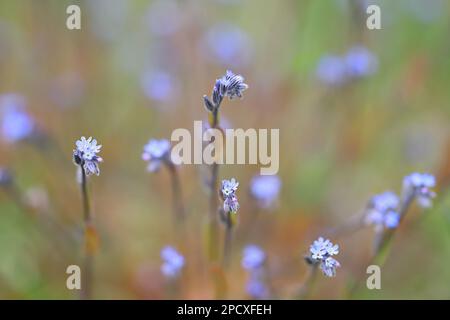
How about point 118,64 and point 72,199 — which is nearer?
point 72,199

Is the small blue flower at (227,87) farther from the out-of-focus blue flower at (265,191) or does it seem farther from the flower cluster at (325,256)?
the out-of-focus blue flower at (265,191)

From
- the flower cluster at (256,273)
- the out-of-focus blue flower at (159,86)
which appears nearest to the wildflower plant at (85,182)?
the flower cluster at (256,273)

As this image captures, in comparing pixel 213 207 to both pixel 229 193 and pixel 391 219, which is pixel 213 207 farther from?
pixel 391 219

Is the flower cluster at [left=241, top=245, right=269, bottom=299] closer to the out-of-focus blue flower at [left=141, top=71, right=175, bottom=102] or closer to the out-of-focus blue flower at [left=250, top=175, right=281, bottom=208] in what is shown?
the out-of-focus blue flower at [left=250, top=175, right=281, bottom=208]

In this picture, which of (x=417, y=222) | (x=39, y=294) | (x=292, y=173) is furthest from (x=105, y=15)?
(x=417, y=222)
